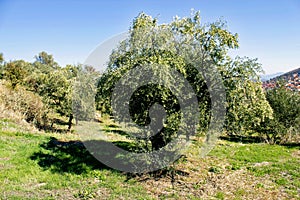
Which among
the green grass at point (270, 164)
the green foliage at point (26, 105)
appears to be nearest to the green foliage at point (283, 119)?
the green grass at point (270, 164)

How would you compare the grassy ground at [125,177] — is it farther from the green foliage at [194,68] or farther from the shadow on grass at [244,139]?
the shadow on grass at [244,139]

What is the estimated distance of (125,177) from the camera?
8.67 metres

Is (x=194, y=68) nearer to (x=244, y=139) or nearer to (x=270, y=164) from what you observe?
(x=270, y=164)

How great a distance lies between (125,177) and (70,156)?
3.28 m

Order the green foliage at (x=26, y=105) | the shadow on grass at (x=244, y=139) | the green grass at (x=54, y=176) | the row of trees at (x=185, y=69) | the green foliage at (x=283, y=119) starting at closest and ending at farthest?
the green grass at (x=54, y=176), the row of trees at (x=185, y=69), the green foliage at (x=26, y=105), the green foliage at (x=283, y=119), the shadow on grass at (x=244, y=139)

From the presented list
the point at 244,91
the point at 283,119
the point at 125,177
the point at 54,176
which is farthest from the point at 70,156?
the point at 283,119

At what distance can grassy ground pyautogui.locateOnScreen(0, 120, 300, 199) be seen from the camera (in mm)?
7312

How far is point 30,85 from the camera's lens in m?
34.0

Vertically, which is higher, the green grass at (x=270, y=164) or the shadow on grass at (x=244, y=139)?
the shadow on grass at (x=244, y=139)

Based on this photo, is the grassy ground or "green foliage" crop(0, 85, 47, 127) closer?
the grassy ground

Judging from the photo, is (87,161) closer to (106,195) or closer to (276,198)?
(106,195)

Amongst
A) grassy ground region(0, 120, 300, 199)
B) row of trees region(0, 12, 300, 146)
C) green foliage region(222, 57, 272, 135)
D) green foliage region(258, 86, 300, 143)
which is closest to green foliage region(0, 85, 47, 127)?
grassy ground region(0, 120, 300, 199)

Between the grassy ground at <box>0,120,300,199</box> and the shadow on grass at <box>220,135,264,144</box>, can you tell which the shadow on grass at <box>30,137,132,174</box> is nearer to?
the grassy ground at <box>0,120,300,199</box>

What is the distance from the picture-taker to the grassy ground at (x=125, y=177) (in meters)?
7.31
